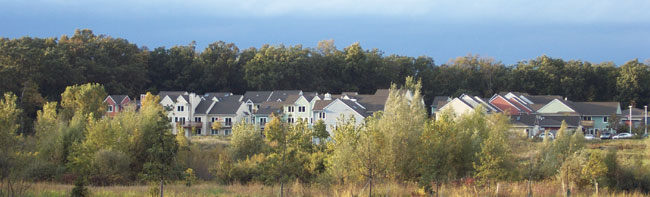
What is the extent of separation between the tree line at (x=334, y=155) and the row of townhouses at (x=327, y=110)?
23180 millimetres

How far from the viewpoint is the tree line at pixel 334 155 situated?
21.1m

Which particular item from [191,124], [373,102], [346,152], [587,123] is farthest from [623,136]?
[346,152]

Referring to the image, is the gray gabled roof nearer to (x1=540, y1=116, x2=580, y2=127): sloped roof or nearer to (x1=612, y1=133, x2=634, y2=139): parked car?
(x1=540, y1=116, x2=580, y2=127): sloped roof

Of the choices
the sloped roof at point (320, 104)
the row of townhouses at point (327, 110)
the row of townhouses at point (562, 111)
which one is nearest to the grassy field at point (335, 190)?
the row of townhouses at point (327, 110)

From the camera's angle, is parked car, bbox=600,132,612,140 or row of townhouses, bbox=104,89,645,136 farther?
parked car, bbox=600,132,612,140

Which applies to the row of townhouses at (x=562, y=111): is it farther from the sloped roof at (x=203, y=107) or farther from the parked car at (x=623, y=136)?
the sloped roof at (x=203, y=107)

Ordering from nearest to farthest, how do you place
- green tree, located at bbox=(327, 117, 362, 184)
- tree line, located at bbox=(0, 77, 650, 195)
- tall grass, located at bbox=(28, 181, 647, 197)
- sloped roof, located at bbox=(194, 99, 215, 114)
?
tree line, located at bbox=(0, 77, 650, 195) < green tree, located at bbox=(327, 117, 362, 184) < tall grass, located at bbox=(28, 181, 647, 197) < sloped roof, located at bbox=(194, 99, 215, 114)

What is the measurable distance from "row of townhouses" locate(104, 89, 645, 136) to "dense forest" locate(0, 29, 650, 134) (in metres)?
11.9

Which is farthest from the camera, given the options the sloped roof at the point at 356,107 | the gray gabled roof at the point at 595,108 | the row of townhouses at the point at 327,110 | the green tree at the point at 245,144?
the gray gabled roof at the point at 595,108

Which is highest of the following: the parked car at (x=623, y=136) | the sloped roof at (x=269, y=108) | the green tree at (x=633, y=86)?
the green tree at (x=633, y=86)

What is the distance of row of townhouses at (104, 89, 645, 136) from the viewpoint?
6159 centimetres

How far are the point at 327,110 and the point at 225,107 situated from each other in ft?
48.5

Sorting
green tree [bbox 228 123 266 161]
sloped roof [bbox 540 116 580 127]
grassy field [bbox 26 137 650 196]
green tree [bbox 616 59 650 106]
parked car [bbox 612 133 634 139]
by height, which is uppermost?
green tree [bbox 616 59 650 106]

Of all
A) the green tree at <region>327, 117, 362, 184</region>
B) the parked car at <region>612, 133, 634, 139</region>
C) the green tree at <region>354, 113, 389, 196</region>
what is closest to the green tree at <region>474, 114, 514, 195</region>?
the green tree at <region>354, 113, 389, 196</region>
